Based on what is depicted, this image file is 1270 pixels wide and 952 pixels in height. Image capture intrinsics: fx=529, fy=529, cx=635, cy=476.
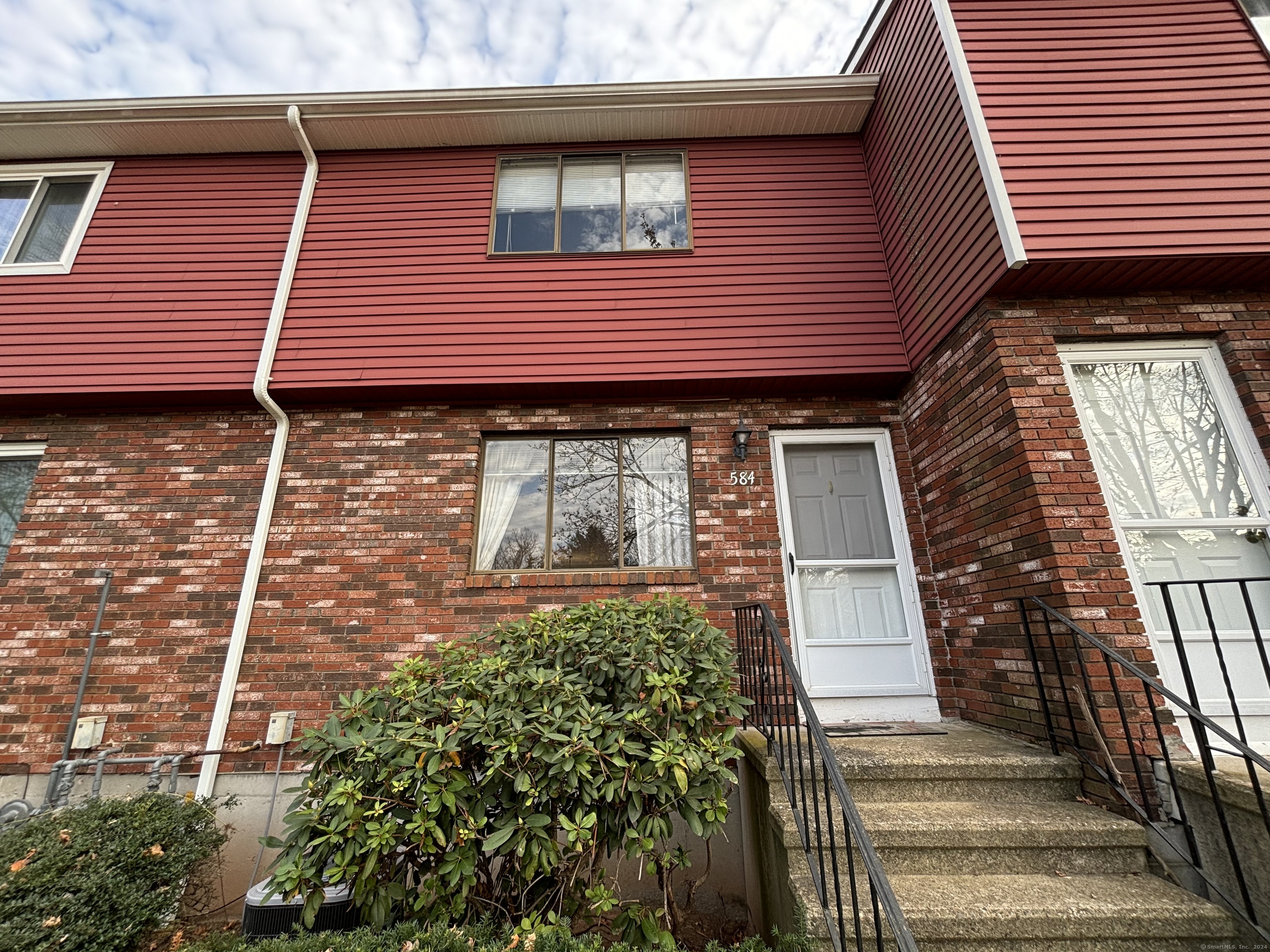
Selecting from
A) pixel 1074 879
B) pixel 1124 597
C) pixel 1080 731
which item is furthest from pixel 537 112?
pixel 1074 879

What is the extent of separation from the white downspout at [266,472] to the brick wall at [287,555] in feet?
0.28

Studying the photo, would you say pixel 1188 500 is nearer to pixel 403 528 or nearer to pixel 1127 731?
pixel 1127 731

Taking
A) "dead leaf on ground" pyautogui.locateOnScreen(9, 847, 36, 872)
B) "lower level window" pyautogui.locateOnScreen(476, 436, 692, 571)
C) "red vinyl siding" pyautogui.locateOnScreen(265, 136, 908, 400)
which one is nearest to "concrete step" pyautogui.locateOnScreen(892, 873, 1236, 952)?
"lower level window" pyautogui.locateOnScreen(476, 436, 692, 571)

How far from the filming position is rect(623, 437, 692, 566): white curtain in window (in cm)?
459

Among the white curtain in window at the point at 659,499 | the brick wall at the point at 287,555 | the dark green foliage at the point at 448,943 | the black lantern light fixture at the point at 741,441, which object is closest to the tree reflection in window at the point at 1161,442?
the brick wall at the point at 287,555

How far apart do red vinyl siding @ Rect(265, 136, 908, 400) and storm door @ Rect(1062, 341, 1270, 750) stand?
1493 millimetres

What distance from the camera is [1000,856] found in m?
2.59

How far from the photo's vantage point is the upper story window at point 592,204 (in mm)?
5359

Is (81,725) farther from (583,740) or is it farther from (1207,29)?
(1207,29)

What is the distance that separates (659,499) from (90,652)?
466 centimetres

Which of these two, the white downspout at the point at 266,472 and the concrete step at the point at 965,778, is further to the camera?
the white downspout at the point at 266,472

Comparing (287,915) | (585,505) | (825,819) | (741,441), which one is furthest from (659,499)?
(287,915)

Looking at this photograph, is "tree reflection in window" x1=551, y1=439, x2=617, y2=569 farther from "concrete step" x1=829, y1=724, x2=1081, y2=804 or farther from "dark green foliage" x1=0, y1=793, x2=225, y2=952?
"dark green foliage" x1=0, y1=793, x2=225, y2=952

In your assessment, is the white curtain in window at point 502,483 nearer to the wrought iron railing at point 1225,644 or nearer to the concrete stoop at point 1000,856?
the concrete stoop at point 1000,856
